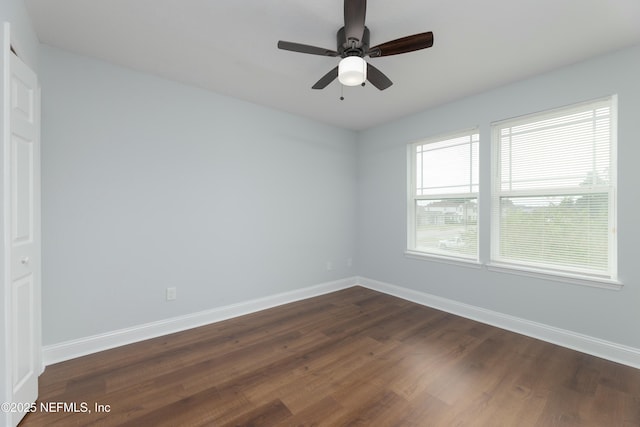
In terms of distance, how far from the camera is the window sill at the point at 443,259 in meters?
3.21

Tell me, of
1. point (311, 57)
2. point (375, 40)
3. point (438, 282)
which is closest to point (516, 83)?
point (375, 40)

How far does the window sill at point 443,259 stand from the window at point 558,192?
228 mm

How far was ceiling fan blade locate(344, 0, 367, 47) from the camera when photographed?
151 centimetres

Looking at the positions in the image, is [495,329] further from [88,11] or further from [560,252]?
[88,11]

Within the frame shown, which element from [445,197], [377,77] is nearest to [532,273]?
[445,197]

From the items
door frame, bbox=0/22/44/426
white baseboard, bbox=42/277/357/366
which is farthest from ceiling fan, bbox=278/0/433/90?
white baseboard, bbox=42/277/357/366

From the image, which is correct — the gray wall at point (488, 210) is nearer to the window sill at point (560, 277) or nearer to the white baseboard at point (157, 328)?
the window sill at point (560, 277)

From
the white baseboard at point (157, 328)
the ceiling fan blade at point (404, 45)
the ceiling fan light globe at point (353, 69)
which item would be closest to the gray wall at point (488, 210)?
the white baseboard at point (157, 328)

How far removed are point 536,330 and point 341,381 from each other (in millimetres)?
2154

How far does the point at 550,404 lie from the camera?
1777mm

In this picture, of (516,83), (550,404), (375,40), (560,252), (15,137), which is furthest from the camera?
(516,83)

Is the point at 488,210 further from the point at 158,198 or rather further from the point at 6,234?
the point at 6,234

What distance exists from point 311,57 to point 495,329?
338 centimetres

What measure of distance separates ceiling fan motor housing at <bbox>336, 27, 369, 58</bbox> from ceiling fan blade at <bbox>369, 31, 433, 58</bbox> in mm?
67
